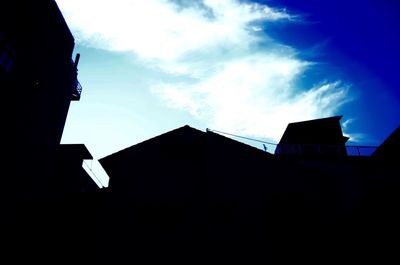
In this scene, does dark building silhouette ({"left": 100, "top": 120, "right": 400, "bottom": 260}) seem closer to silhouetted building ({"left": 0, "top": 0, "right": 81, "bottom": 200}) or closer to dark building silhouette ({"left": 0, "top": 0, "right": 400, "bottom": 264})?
dark building silhouette ({"left": 0, "top": 0, "right": 400, "bottom": 264})

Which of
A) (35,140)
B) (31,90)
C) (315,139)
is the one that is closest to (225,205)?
(35,140)

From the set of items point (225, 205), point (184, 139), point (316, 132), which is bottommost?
point (225, 205)

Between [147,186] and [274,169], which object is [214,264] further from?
[274,169]

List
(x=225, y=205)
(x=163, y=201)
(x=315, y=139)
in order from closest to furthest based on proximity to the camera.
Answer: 1. (x=225, y=205)
2. (x=163, y=201)
3. (x=315, y=139)

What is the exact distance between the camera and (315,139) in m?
20.7

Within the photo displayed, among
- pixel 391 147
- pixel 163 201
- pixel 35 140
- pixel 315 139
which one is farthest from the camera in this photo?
pixel 315 139

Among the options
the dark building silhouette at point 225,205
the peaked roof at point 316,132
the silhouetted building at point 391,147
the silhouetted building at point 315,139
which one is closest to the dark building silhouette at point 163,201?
the dark building silhouette at point 225,205

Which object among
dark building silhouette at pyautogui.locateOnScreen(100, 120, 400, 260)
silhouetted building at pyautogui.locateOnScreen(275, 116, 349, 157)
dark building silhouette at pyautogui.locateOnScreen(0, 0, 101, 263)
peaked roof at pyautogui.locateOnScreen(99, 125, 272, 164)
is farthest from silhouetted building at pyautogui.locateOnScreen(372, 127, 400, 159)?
dark building silhouette at pyautogui.locateOnScreen(0, 0, 101, 263)

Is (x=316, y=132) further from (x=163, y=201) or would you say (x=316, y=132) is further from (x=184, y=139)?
(x=163, y=201)

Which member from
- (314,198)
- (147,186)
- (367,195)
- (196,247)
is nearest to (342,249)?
(314,198)

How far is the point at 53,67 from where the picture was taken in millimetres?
15852

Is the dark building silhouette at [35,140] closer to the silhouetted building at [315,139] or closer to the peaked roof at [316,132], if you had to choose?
the silhouetted building at [315,139]

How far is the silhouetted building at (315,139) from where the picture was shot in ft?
61.4

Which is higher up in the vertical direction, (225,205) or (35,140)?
(35,140)
